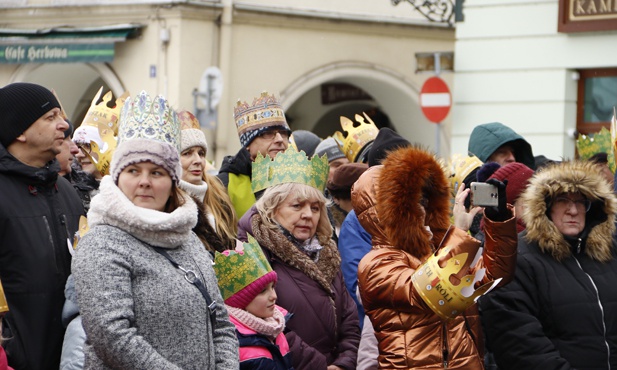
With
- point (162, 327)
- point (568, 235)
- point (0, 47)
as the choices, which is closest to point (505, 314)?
point (568, 235)

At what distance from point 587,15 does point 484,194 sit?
7.34 m

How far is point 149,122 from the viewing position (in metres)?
5.16

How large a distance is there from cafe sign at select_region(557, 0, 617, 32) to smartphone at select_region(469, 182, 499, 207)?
23.6ft

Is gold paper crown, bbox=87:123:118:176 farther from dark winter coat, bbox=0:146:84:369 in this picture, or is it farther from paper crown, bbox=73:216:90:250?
dark winter coat, bbox=0:146:84:369

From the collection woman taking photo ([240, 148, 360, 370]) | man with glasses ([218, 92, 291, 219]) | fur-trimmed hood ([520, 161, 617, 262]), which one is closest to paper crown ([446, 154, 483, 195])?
man with glasses ([218, 92, 291, 219])

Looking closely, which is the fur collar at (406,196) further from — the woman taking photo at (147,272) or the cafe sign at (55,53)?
the cafe sign at (55,53)

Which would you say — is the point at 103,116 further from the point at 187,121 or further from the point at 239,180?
the point at 239,180

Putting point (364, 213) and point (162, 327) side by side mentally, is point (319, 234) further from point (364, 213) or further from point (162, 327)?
point (162, 327)

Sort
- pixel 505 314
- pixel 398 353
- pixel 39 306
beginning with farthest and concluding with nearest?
pixel 505 314 < pixel 398 353 < pixel 39 306

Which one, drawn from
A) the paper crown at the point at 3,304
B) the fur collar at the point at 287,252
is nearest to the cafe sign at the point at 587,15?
the fur collar at the point at 287,252

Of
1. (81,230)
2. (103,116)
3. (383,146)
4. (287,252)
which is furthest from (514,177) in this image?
(81,230)

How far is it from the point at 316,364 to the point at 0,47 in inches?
664

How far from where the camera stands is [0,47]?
2167 cm

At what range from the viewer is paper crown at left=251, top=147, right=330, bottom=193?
21.4 feet
